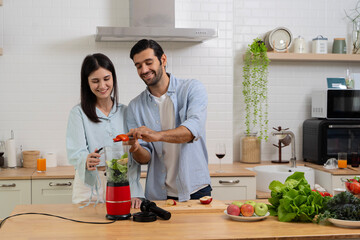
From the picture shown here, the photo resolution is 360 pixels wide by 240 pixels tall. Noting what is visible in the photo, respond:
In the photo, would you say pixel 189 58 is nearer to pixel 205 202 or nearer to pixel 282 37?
pixel 282 37

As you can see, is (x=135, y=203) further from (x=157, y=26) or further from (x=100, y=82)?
(x=157, y=26)

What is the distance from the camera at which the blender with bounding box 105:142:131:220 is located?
2400 millimetres

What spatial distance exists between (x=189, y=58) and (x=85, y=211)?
262 cm

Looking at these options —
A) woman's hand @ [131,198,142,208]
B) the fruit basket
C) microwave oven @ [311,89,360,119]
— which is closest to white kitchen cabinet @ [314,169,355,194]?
microwave oven @ [311,89,360,119]

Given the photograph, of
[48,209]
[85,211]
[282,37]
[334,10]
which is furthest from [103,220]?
[334,10]

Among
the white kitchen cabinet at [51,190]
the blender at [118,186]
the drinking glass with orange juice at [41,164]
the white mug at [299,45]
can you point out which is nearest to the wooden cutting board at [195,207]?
the blender at [118,186]

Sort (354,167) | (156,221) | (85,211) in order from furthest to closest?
(354,167)
(85,211)
(156,221)

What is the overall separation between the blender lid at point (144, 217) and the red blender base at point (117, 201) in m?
0.06

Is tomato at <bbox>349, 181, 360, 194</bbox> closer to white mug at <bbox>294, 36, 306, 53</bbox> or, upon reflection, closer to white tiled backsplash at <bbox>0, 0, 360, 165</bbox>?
white tiled backsplash at <bbox>0, 0, 360, 165</bbox>

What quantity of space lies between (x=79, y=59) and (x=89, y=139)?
2040mm

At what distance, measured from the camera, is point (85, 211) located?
2617 mm

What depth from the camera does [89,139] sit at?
290cm

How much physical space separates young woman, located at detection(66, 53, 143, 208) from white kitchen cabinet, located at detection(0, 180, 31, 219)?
1346mm

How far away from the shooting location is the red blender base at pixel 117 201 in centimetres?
242
